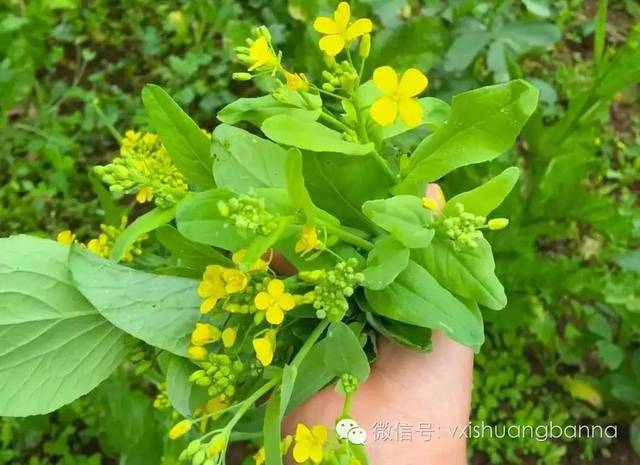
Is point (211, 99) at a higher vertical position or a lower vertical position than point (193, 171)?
lower

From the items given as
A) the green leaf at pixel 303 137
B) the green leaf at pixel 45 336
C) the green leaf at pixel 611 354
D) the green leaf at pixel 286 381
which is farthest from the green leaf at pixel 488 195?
the green leaf at pixel 611 354

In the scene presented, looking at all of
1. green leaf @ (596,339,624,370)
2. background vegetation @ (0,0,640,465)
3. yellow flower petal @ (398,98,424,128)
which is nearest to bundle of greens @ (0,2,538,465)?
yellow flower petal @ (398,98,424,128)

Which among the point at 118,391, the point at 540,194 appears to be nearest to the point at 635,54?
the point at 540,194

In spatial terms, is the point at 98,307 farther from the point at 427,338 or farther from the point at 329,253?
the point at 427,338

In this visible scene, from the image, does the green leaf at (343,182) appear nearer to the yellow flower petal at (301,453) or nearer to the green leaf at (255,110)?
the green leaf at (255,110)

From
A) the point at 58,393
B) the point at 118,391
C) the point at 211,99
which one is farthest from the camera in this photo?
the point at 211,99

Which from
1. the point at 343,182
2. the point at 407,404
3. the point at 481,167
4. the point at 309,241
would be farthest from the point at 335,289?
the point at 481,167
